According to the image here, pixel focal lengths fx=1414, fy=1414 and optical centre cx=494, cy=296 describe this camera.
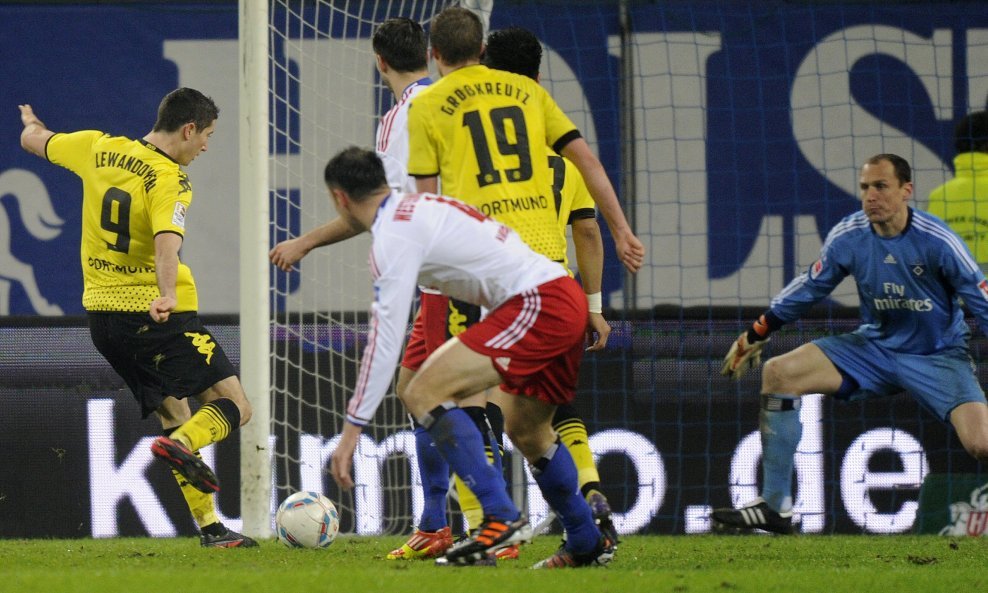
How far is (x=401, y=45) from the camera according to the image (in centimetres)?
514

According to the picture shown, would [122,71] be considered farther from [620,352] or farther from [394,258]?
[394,258]

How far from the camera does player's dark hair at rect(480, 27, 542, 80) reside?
5.02 m

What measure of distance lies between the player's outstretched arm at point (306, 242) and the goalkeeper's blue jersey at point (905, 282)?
7.92 ft

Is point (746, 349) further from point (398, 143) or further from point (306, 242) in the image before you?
point (306, 242)

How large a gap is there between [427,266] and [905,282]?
291 centimetres

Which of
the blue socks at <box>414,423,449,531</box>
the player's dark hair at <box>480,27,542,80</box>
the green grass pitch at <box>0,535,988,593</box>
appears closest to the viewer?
the green grass pitch at <box>0,535,988,593</box>

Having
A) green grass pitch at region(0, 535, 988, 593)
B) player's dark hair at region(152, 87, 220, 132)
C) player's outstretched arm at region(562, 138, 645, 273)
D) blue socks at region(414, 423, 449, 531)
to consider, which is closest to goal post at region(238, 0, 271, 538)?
green grass pitch at region(0, 535, 988, 593)

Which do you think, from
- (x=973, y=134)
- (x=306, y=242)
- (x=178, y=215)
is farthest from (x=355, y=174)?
(x=973, y=134)

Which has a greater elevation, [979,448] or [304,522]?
[979,448]

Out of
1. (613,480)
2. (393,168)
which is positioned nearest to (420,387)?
(393,168)

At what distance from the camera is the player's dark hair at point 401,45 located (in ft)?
16.8

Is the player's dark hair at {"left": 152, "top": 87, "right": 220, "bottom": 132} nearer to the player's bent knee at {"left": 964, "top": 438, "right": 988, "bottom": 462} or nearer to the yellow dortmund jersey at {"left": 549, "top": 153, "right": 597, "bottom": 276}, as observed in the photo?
the yellow dortmund jersey at {"left": 549, "top": 153, "right": 597, "bottom": 276}

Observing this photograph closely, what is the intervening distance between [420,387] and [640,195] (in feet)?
18.5

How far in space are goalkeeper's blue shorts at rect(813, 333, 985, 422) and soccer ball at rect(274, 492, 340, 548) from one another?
7.81ft
